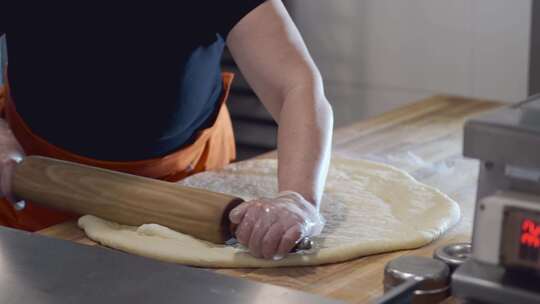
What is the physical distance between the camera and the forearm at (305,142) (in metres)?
1.28

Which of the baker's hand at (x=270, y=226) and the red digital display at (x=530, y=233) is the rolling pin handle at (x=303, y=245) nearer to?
the baker's hand at (x=270, y=226)

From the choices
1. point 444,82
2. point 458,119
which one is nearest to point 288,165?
point 458,119

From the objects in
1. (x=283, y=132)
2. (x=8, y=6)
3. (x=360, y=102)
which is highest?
(x=8, y=6)

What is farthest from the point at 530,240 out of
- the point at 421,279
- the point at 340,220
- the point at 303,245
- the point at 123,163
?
the point at 123,163

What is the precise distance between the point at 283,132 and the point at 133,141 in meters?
0.29

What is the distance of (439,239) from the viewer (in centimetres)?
124

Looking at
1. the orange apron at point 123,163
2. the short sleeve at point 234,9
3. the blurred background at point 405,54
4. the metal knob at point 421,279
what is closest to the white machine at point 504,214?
the metal knob at point 421,279

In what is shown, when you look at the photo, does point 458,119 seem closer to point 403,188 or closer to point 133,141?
point 403,188

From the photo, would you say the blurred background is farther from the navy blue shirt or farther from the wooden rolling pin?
the wooden rolling pin

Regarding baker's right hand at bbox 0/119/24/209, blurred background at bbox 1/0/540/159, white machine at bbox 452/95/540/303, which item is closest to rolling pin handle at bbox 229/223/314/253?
white machine at bbox 452/95/540/303

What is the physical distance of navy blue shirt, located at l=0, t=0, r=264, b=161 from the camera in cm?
144

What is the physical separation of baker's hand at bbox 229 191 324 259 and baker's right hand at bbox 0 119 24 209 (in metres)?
0.38

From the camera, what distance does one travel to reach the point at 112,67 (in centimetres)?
147

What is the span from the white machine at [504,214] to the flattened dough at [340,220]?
0.32m
